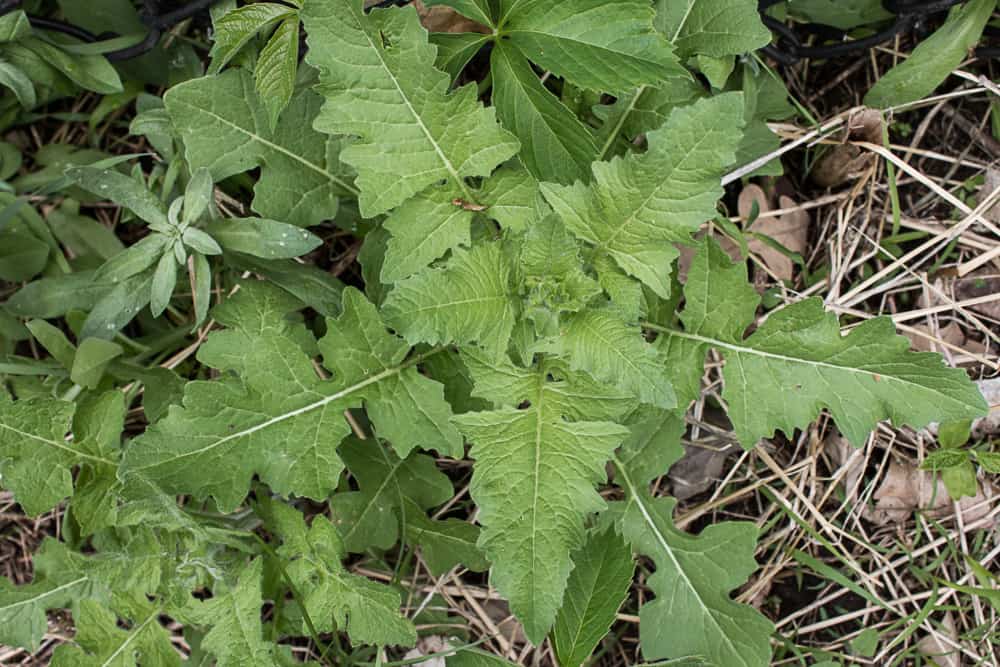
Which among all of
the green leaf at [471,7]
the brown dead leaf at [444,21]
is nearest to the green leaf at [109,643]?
the green leaf at [471,7]

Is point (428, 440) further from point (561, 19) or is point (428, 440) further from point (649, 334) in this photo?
point (561, 19)

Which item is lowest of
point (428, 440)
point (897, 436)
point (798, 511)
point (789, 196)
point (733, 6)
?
point (798, 511)

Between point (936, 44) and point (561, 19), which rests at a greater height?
point (561, 19)

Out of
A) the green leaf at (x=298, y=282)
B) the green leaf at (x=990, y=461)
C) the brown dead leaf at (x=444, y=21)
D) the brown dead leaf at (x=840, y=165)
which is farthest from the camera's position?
the brown dead leaf at (x=840, y=165)

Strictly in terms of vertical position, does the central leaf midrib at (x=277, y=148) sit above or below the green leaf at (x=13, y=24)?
below

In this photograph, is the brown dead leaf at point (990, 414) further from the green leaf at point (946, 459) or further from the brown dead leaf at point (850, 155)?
the brown dead leaf at point (850, 155)

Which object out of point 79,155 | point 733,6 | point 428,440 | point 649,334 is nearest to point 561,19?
point 733,6
